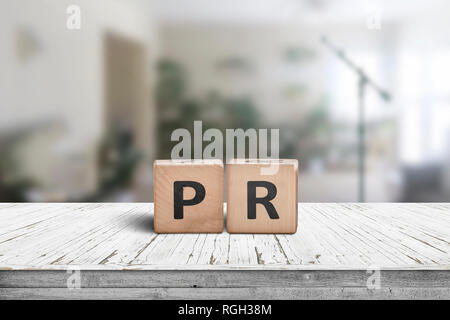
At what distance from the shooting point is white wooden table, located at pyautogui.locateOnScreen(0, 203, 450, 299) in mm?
817

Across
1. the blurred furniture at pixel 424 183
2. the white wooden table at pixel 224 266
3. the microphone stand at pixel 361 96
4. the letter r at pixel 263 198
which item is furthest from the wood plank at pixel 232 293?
the blurred furniture at pixel 424 183

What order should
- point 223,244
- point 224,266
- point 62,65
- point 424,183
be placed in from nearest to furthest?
point 224,266, point 223,244, point 62,65, point 424,183

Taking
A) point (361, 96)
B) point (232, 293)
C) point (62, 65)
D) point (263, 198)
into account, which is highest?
point (62, 65)

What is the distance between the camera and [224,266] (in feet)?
2.71

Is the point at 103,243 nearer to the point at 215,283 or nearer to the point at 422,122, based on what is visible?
the point at 215,283

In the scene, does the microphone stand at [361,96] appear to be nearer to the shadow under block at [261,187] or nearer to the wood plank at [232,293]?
the shadow under block at [261,187]

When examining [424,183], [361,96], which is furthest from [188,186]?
[424,183]

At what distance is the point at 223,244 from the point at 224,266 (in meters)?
0.17

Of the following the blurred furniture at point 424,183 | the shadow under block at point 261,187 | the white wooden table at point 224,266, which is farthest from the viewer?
the blurred furniture at point 424,183

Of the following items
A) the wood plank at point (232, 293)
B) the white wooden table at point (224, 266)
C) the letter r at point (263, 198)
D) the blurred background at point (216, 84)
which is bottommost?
the wood plank at point (232, 293)

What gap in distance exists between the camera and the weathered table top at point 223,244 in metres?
0.84

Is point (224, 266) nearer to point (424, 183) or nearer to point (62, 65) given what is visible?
point (62, 65)

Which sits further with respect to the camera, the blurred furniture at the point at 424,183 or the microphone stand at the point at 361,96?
the blurred furniture at the point at 424,183

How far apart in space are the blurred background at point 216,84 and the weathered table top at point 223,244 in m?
0.86
